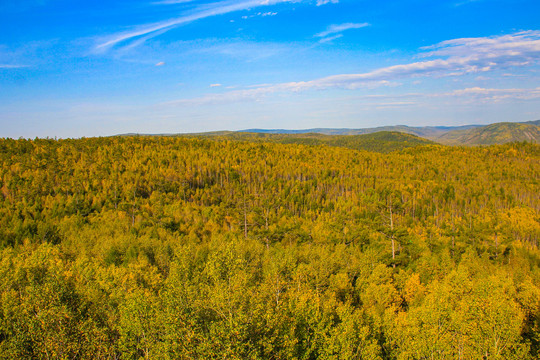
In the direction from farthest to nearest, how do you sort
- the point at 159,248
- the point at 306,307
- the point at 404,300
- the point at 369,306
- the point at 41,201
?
1. the point at 41,201
2. the point at 159,248
3. the point at 404,300
4. the point at 369,306
5. the point at 306,307

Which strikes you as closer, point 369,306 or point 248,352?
point 248,352

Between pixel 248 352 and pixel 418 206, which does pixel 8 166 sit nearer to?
pixel 248 352

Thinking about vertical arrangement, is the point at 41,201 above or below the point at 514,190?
above

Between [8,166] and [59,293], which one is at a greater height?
[8,166]

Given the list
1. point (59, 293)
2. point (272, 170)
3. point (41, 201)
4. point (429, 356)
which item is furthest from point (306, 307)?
point (272, 170)

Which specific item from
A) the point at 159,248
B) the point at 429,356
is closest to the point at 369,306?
the point at 429,356

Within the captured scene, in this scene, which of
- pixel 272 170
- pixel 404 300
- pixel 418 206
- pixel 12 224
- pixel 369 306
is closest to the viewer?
pixel 369 306

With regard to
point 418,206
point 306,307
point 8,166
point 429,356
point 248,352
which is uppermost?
point 8,166

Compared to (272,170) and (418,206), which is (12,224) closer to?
(272,170)

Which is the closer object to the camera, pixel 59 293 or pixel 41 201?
pixel 59 293
